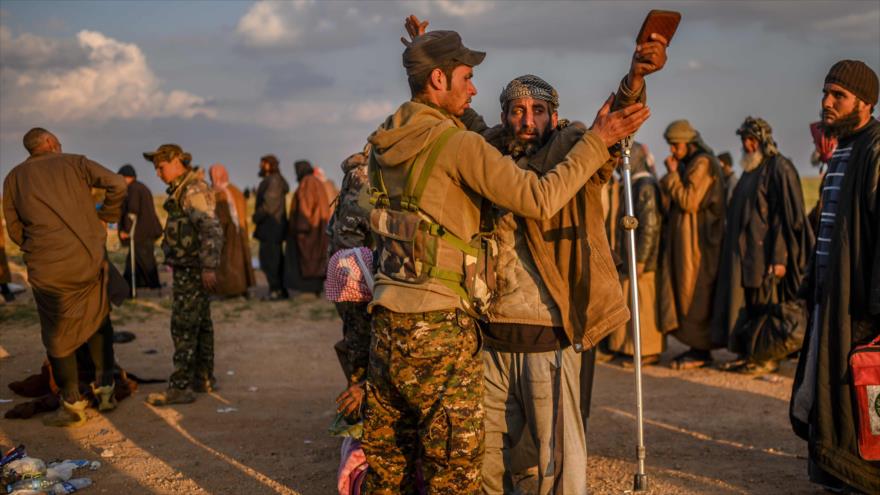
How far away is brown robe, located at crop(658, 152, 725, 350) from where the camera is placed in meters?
9.06

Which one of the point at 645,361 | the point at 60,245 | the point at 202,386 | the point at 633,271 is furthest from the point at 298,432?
the point at 645,361

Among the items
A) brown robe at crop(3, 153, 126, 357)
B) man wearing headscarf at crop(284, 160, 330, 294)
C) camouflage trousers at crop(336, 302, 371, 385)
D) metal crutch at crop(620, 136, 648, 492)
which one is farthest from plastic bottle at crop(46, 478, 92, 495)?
man wearing headscarf at crop(284, 160, 330, 294)

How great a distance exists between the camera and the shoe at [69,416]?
6852 mm

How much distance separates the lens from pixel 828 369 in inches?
188

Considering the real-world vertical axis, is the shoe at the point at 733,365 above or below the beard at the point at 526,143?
below

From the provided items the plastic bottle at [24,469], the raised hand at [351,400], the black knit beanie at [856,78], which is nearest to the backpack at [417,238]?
the raised hand at [351,400]

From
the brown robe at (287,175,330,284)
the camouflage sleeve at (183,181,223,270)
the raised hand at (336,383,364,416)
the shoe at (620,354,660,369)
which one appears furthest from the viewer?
the brown robe at (287,175,330,284)

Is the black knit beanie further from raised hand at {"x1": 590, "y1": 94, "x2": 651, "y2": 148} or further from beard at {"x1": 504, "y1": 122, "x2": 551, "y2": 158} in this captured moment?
raised hand at {"x1": 590, "y1": 94, "x2": 651, "y2": 148}

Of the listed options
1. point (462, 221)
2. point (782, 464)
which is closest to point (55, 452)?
point (462, 221)

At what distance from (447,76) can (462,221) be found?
1.89 ft

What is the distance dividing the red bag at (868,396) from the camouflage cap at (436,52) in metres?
2.73

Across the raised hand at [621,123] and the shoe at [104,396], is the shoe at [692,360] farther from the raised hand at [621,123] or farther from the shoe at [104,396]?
the raised hand at [621,123]

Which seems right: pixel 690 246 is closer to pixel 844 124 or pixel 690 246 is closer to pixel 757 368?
pixel 757 368

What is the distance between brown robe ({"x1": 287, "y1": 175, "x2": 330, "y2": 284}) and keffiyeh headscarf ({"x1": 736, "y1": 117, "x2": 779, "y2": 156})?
769 centimetres
